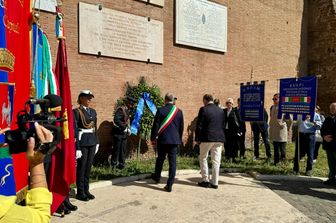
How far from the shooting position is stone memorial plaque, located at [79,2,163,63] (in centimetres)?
891

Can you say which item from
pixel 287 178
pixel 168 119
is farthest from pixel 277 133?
pixel 168 119

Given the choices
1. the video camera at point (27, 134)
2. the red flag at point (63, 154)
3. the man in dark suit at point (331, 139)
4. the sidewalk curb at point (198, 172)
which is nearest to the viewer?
the video camera at point (27, 134)

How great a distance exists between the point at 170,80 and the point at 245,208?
602cm

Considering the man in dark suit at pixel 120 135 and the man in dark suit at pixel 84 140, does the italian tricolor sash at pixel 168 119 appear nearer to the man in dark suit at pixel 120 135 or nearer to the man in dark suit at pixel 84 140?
the man in dark suit at pixel 84 140

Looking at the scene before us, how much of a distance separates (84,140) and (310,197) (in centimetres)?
427

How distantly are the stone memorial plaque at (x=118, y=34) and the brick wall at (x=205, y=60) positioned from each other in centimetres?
18

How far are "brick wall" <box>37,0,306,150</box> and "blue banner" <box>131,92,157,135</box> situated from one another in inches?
24.3

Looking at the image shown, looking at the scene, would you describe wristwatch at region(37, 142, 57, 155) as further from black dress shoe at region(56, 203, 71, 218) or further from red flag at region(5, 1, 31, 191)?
black dress shoe at region(56, 203, 71, 218)

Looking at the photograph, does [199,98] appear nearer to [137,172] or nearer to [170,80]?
[170,80]

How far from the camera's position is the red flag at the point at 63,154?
4551mm

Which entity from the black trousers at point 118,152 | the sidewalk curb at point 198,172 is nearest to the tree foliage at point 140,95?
the black trousers at point 118,152

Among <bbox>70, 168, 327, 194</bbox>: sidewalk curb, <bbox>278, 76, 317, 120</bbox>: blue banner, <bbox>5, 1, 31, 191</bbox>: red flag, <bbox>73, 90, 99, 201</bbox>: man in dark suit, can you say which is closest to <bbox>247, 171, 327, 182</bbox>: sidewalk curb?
<bbox>70, 168, 327, 194</bbox>: sidewalk curb

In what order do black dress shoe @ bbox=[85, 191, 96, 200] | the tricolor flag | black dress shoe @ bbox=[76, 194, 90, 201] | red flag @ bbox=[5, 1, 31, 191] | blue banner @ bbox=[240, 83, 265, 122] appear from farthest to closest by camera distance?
blue banner @ bbox=[240, 83, 265, 122], black dress shoe @ bbox=[85, 191, 96, 200], black dress shoe @ bbox=[76, 194, 90, 201], red flag @ bbox=[5, 1, 31, 191], the tricolor flag

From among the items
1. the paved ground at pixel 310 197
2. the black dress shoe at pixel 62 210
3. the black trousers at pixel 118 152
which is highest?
the black trousers at pixel 118 152
